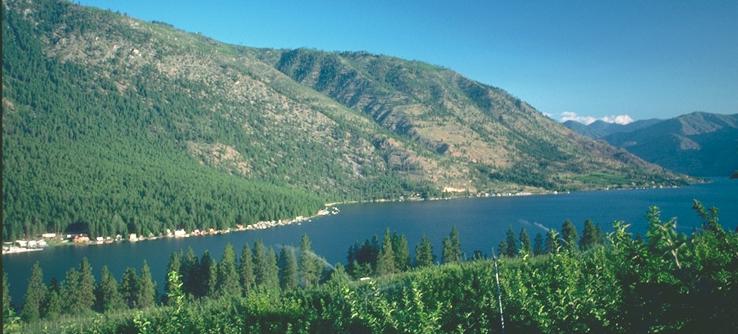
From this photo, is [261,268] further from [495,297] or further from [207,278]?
[495,297]

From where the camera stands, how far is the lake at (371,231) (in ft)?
323

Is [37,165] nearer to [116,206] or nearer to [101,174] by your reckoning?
[101,174]

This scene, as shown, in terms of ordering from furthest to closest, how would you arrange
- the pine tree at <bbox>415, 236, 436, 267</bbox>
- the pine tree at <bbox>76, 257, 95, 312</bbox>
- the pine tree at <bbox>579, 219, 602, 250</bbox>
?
the pine tree at <bbox>579, 219, 602, 250</bbox>, the pine tree at <bbox>415, 236, 436, 267</bbox>, the pine tree at <bbox>76, 257, 95, 312</bbox>

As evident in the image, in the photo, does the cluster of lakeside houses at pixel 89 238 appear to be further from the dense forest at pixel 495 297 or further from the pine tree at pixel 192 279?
the pine tree at pixel 192 279

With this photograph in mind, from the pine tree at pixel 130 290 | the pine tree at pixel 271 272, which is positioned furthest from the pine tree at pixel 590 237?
the pine tree at pixel 130 290

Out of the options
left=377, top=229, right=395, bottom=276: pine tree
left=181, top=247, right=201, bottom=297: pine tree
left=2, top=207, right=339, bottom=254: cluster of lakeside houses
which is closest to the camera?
left=181, top=247, right=201, bottom=297: pine tree

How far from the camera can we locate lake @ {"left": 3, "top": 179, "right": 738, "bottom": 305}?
98500 mm

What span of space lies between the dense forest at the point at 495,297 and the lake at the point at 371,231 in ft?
62.5

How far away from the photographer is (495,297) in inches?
1140

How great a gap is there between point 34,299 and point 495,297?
169 ft

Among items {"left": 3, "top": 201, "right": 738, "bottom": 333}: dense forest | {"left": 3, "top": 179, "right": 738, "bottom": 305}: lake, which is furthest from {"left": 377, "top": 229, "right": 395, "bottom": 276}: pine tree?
{"left": 3, "top": 179, "right": 738, "bottom": 305}: lake

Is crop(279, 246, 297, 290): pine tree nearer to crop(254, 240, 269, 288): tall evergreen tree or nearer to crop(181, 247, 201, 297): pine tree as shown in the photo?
crop(254, 240, 269, 288): tall evergreen tree

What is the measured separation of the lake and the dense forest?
Answer: 1905 centimetres

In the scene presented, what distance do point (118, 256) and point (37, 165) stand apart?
265 ft
